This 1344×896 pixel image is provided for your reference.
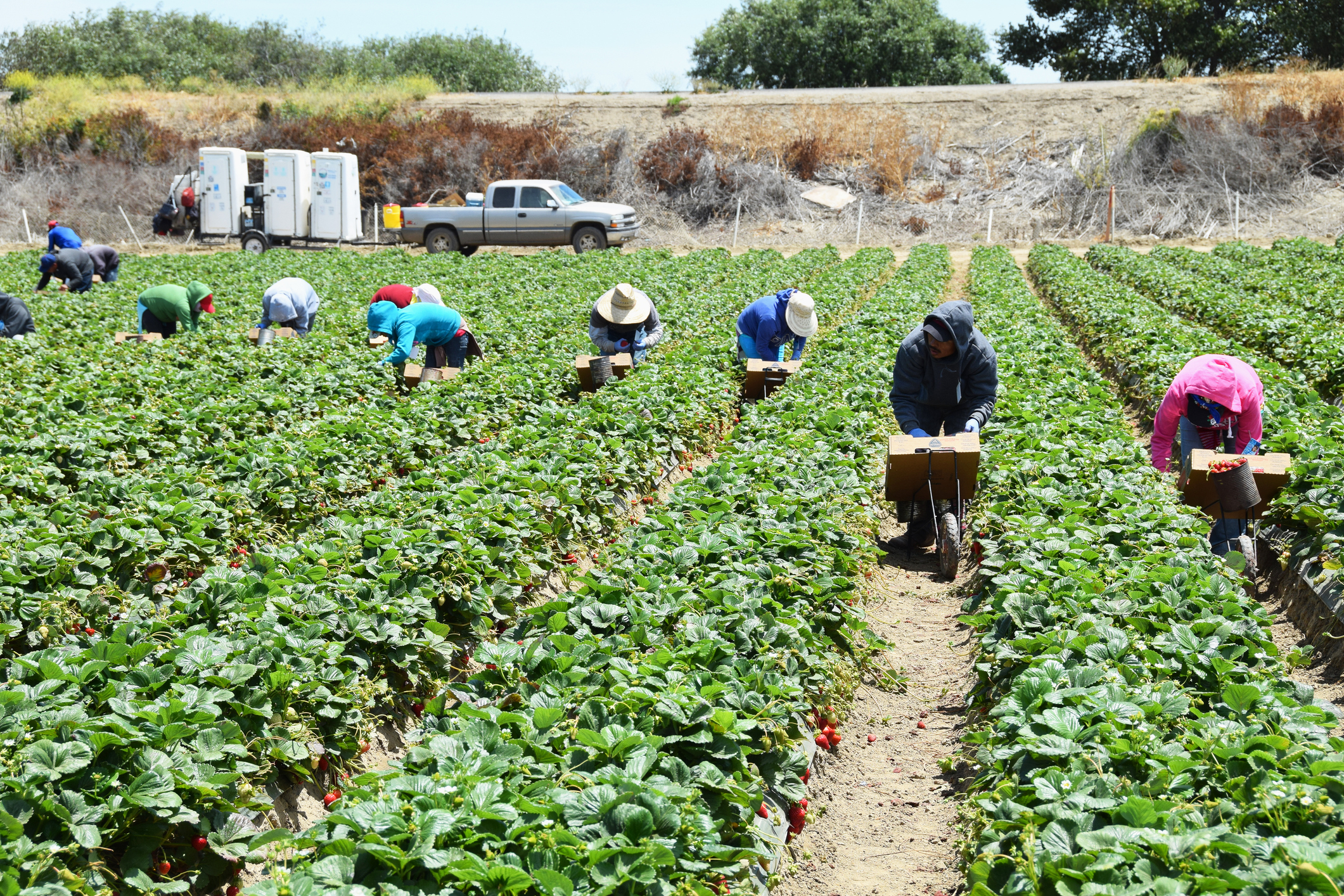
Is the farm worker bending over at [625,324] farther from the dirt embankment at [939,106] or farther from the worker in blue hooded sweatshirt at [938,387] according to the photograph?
the dirt embankment at [939,106]

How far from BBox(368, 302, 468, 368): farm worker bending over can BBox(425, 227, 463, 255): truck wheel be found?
18.8 meters

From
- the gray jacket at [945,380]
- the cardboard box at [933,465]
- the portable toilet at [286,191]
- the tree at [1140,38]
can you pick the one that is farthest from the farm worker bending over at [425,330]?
the tree at [1140,38]

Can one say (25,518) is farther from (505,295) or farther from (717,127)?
(717,127)

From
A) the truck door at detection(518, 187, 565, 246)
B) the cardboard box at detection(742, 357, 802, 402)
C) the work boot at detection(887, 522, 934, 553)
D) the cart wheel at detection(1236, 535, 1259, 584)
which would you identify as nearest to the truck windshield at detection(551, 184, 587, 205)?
the truck door at detection(518, 187, 565, 246)

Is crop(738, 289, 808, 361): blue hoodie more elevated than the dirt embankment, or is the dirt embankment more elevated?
the dirt embankment

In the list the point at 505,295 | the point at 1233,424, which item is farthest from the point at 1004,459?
the point at 505,295

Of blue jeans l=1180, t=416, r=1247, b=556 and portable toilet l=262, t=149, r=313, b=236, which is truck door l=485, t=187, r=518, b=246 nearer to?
portable toilet l=262, t=149, r=313, b=236

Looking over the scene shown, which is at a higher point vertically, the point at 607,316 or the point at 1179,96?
the point at 1179,96

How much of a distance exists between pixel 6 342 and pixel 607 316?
22.7 feet

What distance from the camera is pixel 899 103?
140 feet

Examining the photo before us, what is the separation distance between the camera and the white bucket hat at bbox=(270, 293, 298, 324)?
12500 mm

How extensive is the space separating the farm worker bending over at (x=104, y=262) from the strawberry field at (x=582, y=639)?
33.5ft

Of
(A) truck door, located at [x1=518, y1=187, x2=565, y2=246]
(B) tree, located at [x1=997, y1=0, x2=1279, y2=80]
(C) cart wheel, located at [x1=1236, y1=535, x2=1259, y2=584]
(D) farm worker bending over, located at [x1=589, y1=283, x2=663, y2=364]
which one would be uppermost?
(B) tree, located at [x1=997, y1=0, x2=1279, y2=80]

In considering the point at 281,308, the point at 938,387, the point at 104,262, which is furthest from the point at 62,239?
the point at 938,387
